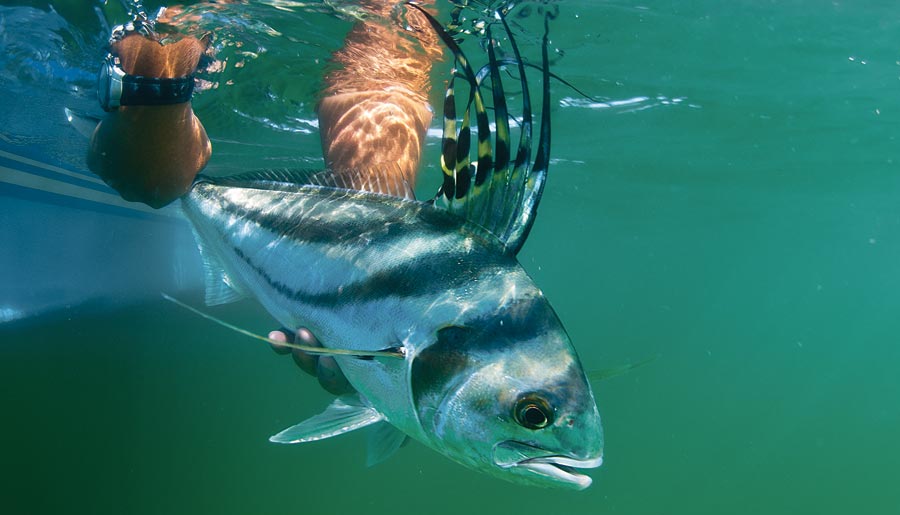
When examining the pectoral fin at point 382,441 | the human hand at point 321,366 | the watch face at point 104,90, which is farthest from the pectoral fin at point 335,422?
the watch face at point 104,90

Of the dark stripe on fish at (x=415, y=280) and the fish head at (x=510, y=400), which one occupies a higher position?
the dark stripe on fish at (x=415, y=280)

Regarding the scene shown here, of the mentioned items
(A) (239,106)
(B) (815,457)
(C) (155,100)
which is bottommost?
Answer: (B) (815,457)

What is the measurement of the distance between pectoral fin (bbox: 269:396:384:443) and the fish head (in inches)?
15.6

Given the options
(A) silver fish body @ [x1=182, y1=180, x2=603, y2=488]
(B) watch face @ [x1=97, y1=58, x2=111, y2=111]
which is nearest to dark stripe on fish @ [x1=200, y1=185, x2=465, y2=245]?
(A) silver fish body @ [x1=182, y1=180, x2=603, y2=488]

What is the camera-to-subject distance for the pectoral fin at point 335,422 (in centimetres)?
192

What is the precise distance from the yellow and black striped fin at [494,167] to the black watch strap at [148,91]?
2120mm

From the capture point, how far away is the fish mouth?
57.8 inches

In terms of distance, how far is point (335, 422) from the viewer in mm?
1950

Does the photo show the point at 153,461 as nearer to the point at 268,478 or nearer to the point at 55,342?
the point at 268,478

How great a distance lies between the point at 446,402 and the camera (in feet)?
5.02

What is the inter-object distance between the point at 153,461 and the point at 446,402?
14962 millimetres

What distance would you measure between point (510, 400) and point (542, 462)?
20 centimetres

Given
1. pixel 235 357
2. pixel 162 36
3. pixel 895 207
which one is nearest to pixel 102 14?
pixel 162 36

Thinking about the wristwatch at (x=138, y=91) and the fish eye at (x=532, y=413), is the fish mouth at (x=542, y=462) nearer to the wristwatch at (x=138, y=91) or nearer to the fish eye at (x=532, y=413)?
the fish eye at (x=532, y=413)
